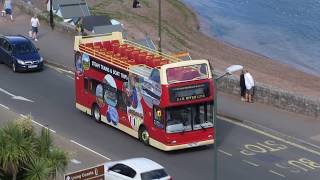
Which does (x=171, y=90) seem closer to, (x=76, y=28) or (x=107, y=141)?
(x=107, y=141)

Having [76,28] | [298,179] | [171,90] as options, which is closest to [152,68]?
[171,90]

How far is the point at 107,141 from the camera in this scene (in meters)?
34.5

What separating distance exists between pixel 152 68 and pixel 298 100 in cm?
806

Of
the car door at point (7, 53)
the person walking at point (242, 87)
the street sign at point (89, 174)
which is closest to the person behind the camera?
the street sign at point (89, 174)

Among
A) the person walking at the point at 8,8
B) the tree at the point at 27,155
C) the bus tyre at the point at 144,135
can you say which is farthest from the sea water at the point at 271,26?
the tree at the point at 27,155

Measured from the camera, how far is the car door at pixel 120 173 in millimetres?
27266

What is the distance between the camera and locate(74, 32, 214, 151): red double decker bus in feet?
104

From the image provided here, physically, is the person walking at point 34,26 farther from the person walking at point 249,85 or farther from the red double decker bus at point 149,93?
the person walking at point 249,85

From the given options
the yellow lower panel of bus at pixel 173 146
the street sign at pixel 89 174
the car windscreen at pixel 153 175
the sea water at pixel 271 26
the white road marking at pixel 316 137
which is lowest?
the sea water at pixel 271 26

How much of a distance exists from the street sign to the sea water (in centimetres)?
4376

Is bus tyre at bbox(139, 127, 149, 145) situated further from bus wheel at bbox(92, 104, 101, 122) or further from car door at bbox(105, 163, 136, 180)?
car door at bbox(105, 163, 136, 180)

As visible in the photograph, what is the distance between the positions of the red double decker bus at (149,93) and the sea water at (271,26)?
30.4 metres

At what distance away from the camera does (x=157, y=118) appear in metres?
32.3

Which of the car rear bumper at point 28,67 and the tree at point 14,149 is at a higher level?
the tree at point 14,149
